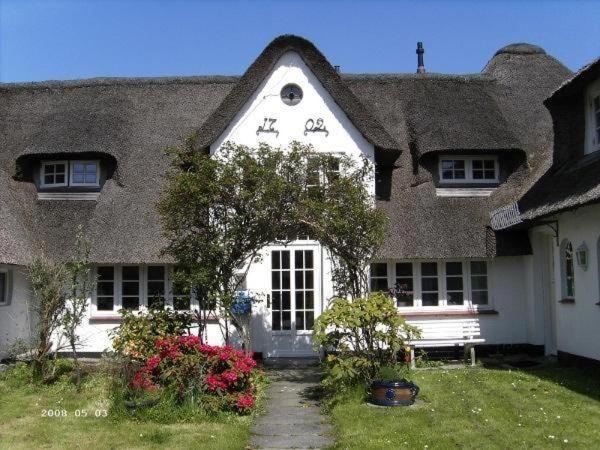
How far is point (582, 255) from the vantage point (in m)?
12.9

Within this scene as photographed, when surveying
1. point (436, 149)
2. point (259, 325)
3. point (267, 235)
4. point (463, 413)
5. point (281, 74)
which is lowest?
point (463, 413)

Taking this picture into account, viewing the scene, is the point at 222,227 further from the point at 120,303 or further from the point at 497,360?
the point at 497,360

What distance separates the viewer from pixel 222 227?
11859mm

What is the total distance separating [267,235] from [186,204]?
1.58 meters

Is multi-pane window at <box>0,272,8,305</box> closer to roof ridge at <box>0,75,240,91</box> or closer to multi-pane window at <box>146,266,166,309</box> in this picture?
multi-pane window at <box>146,266,166,309</box>

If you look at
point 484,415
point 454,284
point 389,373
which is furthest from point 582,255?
point 389,373

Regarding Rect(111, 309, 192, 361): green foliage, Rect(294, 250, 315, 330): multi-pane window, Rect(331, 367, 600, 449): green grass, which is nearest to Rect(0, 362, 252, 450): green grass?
Rect(111, 309, 192, 361): green foliage

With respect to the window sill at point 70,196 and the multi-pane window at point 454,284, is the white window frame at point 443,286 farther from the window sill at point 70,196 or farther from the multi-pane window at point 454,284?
the window sill at point 70,196

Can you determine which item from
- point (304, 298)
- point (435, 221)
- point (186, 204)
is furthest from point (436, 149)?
point (186, 204)

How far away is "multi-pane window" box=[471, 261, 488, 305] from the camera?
633 inches

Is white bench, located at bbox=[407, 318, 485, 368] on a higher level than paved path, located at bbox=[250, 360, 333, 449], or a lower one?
higher

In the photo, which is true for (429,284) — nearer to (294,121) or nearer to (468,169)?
(468,169)

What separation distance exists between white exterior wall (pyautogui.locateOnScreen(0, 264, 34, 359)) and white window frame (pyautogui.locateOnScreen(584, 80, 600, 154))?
12470 millimetres

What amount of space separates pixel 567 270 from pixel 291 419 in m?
7.36
